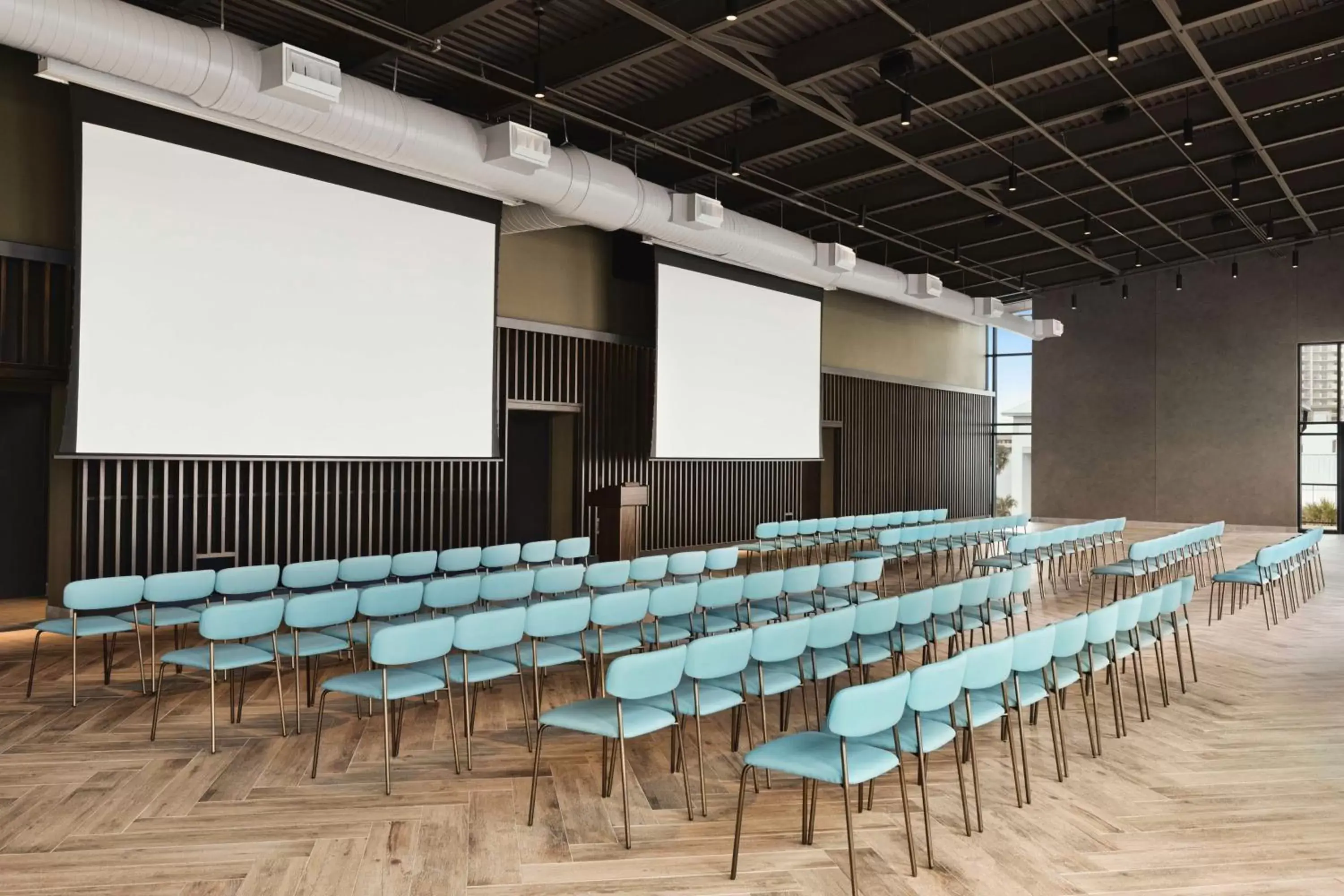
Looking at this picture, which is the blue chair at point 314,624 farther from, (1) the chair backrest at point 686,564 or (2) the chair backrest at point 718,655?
(1) the chair backrest at point 686,564

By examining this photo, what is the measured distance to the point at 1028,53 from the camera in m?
9.06

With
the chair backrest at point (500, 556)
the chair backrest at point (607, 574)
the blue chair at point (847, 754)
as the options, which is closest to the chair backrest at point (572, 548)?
the chair backrest at point (500, 556)

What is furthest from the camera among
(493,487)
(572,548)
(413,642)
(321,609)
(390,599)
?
(493,487)

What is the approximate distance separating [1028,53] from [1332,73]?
3.74 m

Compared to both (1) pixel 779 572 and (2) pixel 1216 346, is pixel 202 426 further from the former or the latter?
(2) pixel 1216 346

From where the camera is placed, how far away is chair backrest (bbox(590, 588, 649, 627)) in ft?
17.6

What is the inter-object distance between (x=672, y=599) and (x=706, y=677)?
4.81 feet

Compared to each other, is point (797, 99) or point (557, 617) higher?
point (797, 99)

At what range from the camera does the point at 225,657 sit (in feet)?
16.9

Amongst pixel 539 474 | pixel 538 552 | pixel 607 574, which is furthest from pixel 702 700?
pixel 539 474

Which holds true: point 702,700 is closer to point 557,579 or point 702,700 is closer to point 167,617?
point 557,579

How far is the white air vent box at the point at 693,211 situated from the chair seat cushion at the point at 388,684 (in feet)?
22.9

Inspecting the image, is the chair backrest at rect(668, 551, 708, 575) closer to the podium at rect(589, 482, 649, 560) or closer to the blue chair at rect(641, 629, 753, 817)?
the podium at rect(589, 482, 649, 560)

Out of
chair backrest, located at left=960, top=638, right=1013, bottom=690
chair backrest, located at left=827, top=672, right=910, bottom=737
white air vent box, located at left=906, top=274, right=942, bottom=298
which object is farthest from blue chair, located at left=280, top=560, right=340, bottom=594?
white air vent box, located at left=906, top=274, right=942, bottom=298
